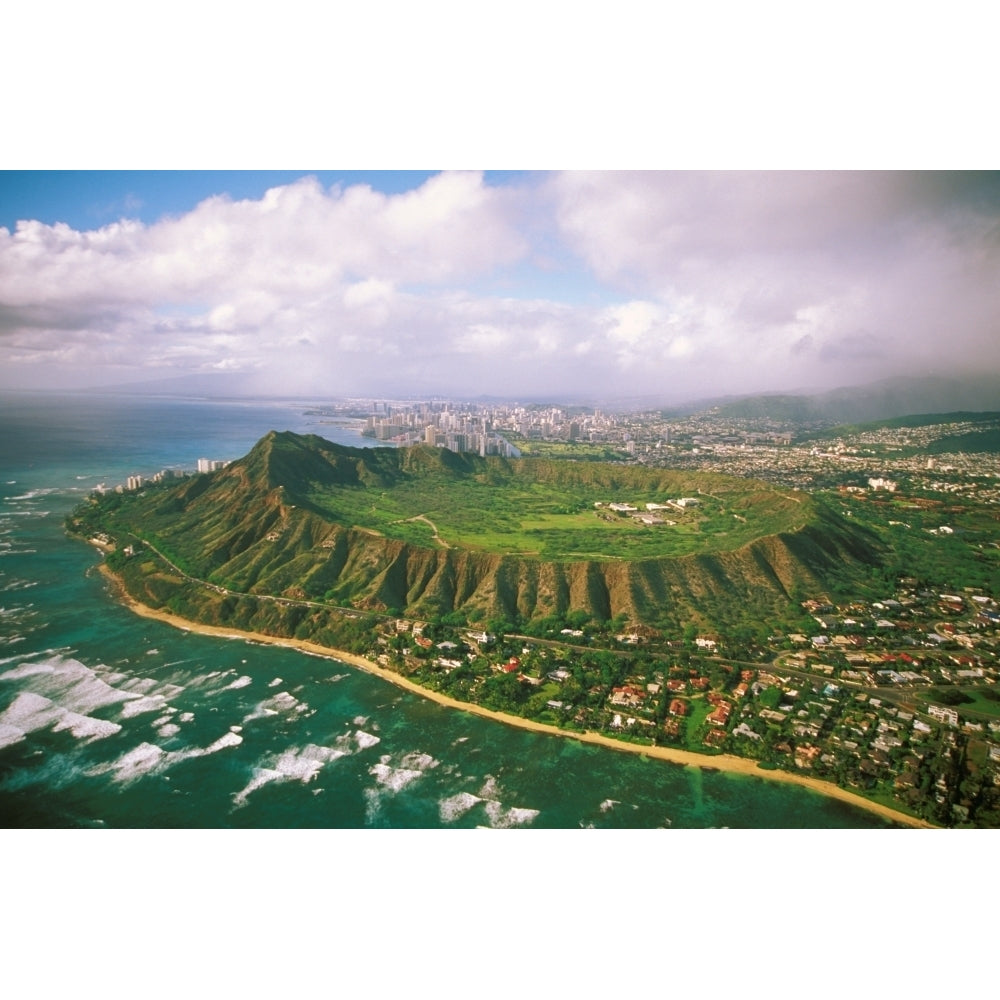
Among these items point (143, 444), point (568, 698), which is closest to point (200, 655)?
point (568, 698)

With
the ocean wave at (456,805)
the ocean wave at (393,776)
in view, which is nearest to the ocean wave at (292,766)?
the ocean wave at (393,776)

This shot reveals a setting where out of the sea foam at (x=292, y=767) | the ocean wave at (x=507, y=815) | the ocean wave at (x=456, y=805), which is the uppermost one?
the sea foam at (x=292, y=767)

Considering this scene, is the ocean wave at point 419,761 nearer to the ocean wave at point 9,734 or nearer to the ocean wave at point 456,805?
the ocean wave at point 456,805

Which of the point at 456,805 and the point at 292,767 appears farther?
the point at 292,767

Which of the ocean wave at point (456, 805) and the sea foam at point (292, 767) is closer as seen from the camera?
the ocean wave at point (456, 805)

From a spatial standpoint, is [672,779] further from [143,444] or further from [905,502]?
[143,444]

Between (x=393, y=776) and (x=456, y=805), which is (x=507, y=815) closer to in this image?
(x=456, y=805)

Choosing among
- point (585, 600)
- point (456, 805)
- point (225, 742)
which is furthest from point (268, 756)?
point (585, 600)
